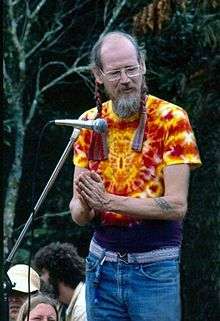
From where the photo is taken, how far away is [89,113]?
4.27 meters

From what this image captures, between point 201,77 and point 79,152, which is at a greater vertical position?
point 79,152

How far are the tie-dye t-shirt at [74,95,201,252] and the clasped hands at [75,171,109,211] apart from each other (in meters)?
0.10

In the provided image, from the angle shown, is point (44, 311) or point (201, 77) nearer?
point (44, 311)

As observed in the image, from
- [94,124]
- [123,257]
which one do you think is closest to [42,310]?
[123,257]

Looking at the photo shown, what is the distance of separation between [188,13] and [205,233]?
2.14m

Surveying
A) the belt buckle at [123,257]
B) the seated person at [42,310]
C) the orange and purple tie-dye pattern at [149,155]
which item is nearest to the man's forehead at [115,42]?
the orange and purple tie-dye pattern at [149,155]

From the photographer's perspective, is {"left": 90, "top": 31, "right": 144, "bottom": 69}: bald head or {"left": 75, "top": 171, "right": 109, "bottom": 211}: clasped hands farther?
{"left": 90, "top": 31, "right": 144, "bottom": 69}: bald head

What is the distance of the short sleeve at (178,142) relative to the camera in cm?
402

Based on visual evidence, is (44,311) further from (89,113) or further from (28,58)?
(28,58)

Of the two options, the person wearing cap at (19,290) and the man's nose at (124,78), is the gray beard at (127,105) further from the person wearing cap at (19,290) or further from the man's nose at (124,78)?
the person wearing cap at (19,290)

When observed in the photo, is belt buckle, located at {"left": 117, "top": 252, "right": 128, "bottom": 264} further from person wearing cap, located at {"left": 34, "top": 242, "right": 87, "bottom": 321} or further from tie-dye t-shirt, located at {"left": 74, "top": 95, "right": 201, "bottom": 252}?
person wearing cap, located at {"left": 34, "top": 242, "right": 87, "bottom": 321}

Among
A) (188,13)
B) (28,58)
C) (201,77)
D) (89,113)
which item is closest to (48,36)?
(28,58)

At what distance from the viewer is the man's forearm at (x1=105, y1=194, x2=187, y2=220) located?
13.0 ft

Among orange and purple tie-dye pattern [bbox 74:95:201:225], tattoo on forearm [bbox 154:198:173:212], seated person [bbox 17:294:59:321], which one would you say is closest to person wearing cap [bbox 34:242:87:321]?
seated person [bbox 17:294:59:321]
